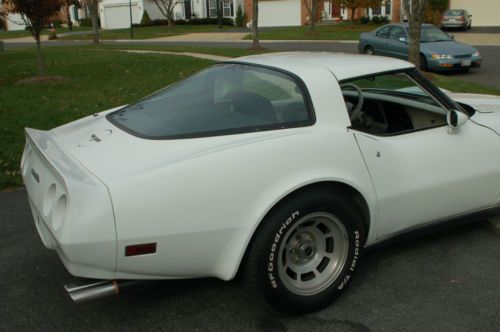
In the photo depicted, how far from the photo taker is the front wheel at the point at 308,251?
2.74 meters

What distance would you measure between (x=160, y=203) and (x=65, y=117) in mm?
5958

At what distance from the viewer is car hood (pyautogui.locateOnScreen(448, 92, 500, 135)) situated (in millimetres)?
3756

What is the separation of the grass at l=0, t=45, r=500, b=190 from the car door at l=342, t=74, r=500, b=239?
3.90 meters

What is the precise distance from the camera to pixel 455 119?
3465 millimetres

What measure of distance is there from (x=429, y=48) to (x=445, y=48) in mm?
398

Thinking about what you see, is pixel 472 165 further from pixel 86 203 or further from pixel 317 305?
pixel 86 203

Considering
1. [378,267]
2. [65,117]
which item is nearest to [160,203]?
[378,267]

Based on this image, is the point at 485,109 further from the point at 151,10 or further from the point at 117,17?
the point at 117,17

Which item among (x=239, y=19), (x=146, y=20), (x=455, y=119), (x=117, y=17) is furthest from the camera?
(x=117, y=17)

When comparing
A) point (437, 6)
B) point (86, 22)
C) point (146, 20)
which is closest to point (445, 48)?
point (437, 6)

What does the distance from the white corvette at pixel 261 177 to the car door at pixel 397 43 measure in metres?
11.8

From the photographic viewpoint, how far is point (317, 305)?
299 centimetres

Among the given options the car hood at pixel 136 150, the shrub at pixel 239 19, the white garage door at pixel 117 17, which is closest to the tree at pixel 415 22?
the car hood at pixel 136 150

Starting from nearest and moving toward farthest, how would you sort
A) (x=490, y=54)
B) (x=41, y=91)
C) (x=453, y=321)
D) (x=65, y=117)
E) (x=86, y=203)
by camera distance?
(x=86, y=203), (x=453, y=321), (x=65, y=117), (x=41, y=91), (x=490, y=54)
